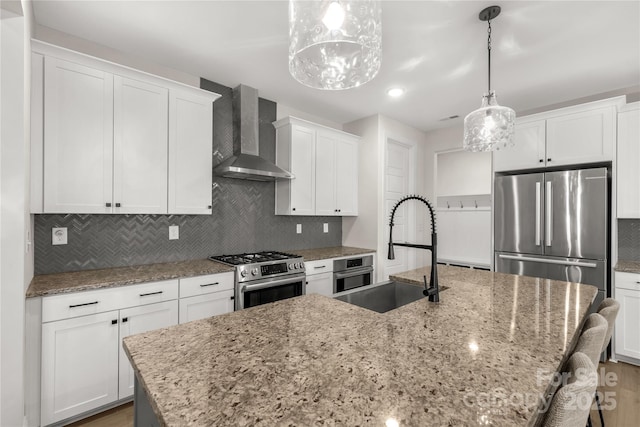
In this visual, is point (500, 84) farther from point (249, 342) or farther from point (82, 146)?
point (82, 146)

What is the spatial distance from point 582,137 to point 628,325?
5.99ft

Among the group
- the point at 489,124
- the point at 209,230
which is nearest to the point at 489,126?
the point at 489,124

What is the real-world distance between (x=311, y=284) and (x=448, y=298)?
177 centimetres

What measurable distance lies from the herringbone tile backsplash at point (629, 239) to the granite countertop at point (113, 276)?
398 cm

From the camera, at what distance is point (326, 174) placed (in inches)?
151

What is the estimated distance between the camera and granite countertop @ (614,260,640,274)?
276 cm

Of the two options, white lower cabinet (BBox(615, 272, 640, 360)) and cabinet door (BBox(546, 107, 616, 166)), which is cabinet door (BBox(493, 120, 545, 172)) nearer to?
cabinet door (BBox(546, 107, 616, 166))

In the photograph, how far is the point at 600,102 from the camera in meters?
3.00

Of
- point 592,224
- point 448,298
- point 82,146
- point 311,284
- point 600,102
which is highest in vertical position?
point 600,102

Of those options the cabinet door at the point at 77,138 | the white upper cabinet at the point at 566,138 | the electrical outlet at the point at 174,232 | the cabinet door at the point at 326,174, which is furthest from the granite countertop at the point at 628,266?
the cabinet door at the point at 77,138

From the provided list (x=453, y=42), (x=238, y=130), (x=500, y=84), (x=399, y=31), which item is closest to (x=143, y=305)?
(x=238, y=130)

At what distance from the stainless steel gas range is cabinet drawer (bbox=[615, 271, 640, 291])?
9.61 feet

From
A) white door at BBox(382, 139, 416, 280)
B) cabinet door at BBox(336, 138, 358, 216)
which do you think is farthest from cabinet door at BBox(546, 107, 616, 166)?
cabinet door at BBox(336, 138, 358, 216)

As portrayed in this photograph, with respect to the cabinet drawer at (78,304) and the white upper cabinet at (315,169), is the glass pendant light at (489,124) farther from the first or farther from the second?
the cabinet drawer at (78,304)
